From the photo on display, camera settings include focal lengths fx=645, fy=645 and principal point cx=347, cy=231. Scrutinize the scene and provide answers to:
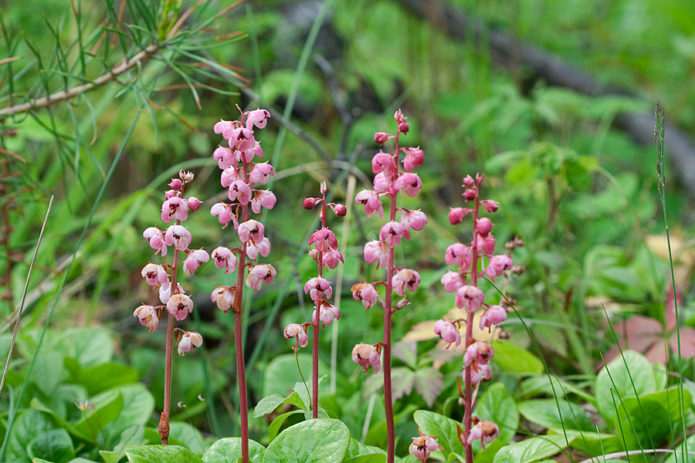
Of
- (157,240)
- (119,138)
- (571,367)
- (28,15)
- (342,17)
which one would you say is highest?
(342,17)

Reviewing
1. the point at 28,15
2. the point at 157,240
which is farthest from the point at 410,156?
the point at 28,15

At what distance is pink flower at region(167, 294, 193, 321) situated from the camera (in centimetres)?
85

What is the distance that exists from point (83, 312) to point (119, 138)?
0.92 meters

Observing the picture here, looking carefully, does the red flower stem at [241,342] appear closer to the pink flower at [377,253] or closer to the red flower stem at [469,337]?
the pink flower at [377,253]

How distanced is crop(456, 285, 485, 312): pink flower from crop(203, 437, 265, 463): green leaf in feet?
1.32

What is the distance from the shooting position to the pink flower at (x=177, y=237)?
0.83m

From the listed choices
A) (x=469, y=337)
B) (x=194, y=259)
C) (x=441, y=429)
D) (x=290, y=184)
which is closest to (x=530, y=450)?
(x=441, y=429)

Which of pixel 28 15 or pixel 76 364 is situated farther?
pixel 28 15

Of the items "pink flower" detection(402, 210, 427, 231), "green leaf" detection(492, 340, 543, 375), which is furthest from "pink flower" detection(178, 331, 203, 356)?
"green leaf" detection(492, 340, 543, 375)

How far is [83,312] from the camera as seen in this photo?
2344 millimetres

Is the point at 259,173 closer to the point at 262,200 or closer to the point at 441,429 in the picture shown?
the point at 262,200

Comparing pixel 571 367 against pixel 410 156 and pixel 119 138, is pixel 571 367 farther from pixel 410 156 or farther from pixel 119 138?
pixel 119 138

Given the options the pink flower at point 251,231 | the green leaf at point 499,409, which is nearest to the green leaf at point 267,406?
the pink flower at point 251,231

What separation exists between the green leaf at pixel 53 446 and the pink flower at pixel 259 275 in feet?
1.94
